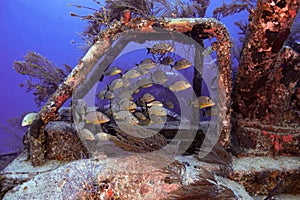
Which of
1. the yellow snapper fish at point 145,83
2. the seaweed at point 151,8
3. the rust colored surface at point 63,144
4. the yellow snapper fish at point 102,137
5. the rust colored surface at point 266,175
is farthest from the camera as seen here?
the seaweed at point 151,8

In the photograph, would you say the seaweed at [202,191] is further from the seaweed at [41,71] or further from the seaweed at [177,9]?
the seaweed at [41,71]

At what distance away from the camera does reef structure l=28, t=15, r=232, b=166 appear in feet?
13.5

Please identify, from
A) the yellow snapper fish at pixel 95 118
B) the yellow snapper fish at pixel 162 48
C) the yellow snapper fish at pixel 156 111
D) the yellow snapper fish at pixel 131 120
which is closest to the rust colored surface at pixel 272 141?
the yellow snapper fish at pixel 156 111

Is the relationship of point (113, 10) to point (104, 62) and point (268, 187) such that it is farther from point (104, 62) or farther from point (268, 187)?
point (268, 187)

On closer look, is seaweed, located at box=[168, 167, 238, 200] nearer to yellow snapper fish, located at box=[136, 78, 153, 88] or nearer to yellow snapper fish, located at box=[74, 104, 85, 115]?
yellow snapper fish, located at box=[136, 78, 153, 88]

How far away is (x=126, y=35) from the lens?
14.5 feet

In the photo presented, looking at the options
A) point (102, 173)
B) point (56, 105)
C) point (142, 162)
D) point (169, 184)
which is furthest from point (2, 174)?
point (169, 184)

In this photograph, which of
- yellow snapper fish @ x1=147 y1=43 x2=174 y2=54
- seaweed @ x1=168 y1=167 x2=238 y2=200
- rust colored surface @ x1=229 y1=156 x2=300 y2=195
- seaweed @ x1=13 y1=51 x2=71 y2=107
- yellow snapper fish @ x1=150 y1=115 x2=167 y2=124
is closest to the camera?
seaweed @ x1=168 y1=167 x2=238 y2=200

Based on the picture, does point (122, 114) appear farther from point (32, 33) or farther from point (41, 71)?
point (32, 33)

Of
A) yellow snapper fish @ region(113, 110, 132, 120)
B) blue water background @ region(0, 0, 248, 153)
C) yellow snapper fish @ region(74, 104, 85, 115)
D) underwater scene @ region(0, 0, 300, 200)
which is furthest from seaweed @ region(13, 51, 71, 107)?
blue water background @ region(0, 0, 248, 153)

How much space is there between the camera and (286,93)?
434cm

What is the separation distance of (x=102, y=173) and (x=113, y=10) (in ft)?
11.5

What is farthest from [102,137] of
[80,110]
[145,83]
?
[145,83]

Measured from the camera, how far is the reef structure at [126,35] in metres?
4.10
